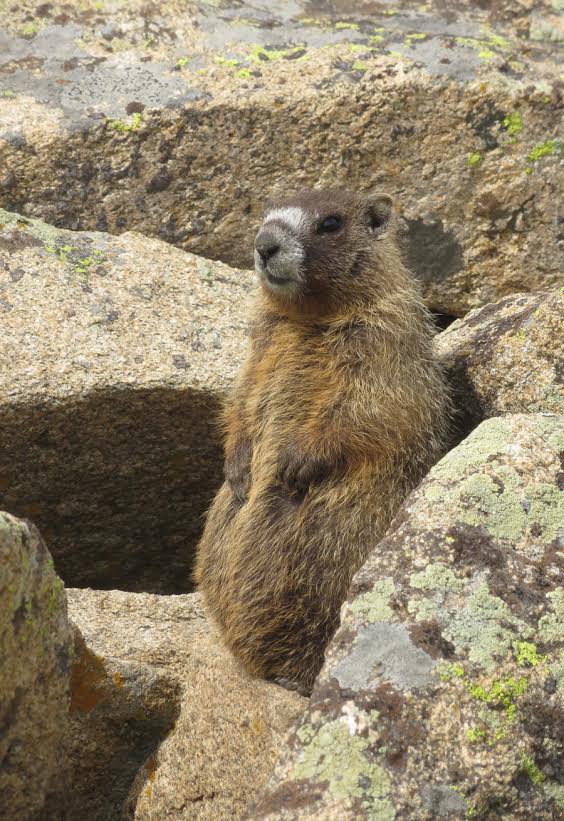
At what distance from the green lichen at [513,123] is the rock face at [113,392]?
1688 mm

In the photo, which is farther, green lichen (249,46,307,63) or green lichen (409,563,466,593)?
green lichen (249,46,307,63)

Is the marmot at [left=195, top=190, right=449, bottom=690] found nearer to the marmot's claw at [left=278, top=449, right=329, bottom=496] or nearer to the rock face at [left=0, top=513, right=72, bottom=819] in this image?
the marmot's claw at [left=278, top=449, right=329, bottom=496]

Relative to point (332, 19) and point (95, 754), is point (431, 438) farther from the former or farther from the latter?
point (332, 19)

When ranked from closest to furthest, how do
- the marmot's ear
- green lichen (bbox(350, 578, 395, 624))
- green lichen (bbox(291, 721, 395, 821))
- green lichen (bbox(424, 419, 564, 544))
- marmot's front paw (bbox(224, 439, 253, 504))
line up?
green lichen (bbox(291, 721, 395, 821)), green lichen (bbox(350, 578, 395, 624)), green lichen (bbox(424, 419, 564, 544)), marmot's front paw (bbox(224, 439, 253, 504)), the marmot's ear

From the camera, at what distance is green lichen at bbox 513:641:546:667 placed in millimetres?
3008

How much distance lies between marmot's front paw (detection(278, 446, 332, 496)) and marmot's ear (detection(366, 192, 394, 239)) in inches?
50.3

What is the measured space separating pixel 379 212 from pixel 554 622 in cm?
251

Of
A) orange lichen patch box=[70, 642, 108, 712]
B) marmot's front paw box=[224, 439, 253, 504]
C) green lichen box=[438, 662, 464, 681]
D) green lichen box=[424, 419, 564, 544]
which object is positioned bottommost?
orange lichen patch box=[70, 642, 108, 712]

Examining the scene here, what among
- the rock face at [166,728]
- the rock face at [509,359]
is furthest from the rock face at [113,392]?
the rock face at [509,359]

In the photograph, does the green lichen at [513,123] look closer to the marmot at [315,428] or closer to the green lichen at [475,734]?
the marmot at [315,428]

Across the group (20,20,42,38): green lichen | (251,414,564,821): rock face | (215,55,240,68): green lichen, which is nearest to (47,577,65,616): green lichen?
(251,414,564,821): rock face

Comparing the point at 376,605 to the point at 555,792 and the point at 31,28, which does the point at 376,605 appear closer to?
the point at 555,792

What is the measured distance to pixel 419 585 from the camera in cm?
317

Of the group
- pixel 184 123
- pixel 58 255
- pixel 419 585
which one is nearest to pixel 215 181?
pixel 184 123
